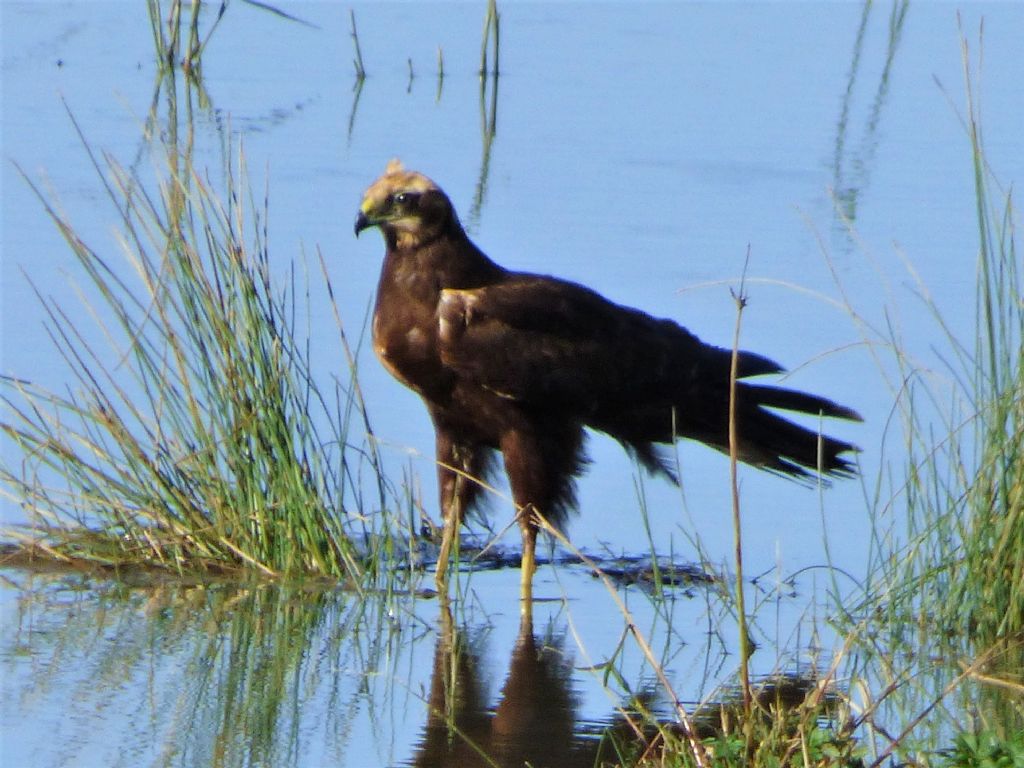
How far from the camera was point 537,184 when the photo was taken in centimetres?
1043

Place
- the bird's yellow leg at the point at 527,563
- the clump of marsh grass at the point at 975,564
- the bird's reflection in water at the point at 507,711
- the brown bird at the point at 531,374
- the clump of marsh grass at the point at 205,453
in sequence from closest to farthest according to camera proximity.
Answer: the bird's reflection in water at the point at 507,711 → the clump of marsh grass at the point at 975,564 → the clump of marsh grass at the point at 205,453 → the bird's yellow leg at the point at 527,563 → the brown bird at the point at 531,374

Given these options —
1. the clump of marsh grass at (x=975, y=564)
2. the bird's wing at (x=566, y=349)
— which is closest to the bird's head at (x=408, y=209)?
the bird's wing at (x=566, y=349)

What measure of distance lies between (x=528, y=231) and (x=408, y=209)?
11.2 ft

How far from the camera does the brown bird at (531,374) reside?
586 centimetres

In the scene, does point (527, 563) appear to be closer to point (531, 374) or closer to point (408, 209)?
point (531, 374)

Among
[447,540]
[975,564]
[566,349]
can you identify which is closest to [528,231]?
[566,349]

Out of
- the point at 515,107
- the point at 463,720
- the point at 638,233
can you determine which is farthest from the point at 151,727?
the point at 515,107

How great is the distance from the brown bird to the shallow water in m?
0.22

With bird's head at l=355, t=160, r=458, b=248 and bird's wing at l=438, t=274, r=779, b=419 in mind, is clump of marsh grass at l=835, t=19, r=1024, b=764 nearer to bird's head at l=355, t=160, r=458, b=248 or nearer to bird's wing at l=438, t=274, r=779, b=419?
bird's wing at l=438, t=274, r=779, b=419

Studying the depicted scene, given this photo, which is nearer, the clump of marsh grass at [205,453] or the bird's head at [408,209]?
the clump of marsh grass at [205,453]

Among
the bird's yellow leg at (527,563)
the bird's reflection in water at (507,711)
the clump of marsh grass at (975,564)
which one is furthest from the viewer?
the bird's yellow leg at (527,563)

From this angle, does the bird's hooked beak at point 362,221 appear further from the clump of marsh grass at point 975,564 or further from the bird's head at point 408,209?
the clump of marsh grass at point 975,564

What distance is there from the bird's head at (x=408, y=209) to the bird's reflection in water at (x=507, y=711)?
3.98ft

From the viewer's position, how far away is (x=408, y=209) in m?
5.94
